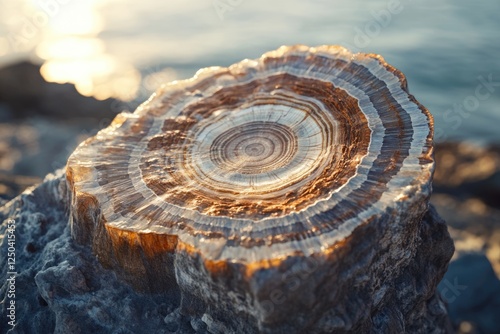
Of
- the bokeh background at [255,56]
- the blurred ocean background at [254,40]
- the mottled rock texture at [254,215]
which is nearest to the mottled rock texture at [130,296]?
the mottled rock texture at [254,215]

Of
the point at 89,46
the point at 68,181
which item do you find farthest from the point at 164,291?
the point at 89,46

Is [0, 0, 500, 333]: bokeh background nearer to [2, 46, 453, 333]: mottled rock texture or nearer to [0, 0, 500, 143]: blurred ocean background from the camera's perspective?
[0, 0, 500, 143]: blurred ocean background

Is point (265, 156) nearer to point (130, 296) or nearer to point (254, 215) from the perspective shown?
point (254, 215)

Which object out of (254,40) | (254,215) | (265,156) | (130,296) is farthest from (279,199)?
(254,40)

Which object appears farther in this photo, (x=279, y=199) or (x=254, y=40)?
(x=254, y=40)

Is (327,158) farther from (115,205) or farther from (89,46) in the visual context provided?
(89,46)

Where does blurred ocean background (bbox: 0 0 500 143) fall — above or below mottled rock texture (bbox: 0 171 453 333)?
above

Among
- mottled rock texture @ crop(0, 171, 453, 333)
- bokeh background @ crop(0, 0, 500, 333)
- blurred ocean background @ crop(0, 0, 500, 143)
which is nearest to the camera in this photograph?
mottled rock texture @ crop(0, 171, 453, 333)

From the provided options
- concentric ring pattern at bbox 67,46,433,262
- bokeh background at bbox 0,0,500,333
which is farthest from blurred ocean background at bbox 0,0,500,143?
concentric ring pattern at bbox 67,46,433,262
